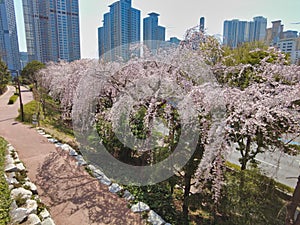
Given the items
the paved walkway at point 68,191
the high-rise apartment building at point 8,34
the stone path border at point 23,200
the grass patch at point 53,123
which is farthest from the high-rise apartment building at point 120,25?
the high-rise apartment building at point 8,34

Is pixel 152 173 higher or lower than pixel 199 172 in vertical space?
lower

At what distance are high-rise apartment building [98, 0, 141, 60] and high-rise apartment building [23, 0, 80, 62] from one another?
309 inches

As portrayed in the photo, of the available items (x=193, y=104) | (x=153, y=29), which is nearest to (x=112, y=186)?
(x=193, y=104)

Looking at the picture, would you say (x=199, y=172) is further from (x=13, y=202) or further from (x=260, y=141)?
(x=13, y=202)

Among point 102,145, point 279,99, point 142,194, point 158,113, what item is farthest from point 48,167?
point 279,99

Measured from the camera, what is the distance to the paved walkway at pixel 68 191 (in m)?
3.03

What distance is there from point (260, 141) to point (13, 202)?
4.33 m

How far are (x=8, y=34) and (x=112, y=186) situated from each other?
21.6 m

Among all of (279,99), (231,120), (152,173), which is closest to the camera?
(231,120)

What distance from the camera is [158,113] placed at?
11.7 ft

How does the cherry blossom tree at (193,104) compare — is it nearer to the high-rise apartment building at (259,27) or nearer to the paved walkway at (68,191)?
the paved walkway at (68,191)

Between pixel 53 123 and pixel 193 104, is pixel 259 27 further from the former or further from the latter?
pixel 53 123

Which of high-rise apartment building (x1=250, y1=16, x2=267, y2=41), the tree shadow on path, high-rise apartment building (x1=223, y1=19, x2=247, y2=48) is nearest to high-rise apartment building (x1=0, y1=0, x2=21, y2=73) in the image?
the tree shadow on path

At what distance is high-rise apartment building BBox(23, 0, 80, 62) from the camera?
14570mm
